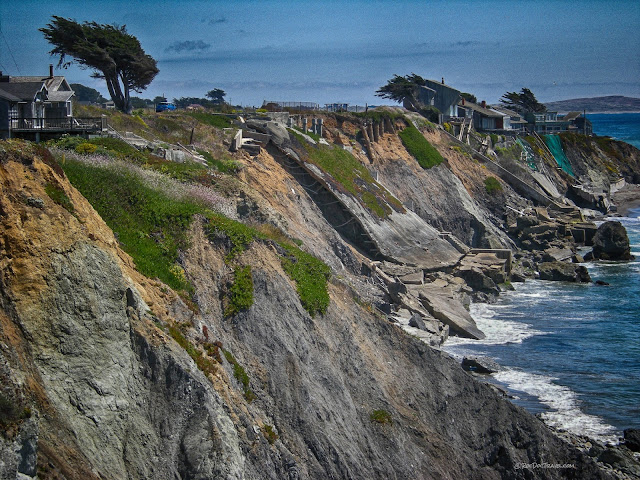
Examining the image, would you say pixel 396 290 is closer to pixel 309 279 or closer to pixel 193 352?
pixel 309 279

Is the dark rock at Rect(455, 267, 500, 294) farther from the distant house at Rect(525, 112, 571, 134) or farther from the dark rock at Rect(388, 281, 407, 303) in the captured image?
the distant house at Rect(525, 112, 571, 134)

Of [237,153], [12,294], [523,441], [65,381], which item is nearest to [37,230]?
[12,294]

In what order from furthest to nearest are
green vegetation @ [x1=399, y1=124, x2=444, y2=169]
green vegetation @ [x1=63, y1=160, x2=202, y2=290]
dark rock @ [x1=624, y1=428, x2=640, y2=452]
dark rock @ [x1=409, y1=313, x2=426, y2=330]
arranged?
1. green vegetation @ [x1=399, y1=124, x2=444, y2=169]
2. dark rock @ [x1=409, y1=313, x2=426, y2=330]
3. dark rock @ [x1=624, y1=428, x2=640, y2=452]
4. green vegetation @ [x1=63, y1=160, x2=202, y2=290]

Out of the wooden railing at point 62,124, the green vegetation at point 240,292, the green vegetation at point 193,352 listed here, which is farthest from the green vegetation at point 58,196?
the wooden railing at point 62,124

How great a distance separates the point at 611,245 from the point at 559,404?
32.3 m

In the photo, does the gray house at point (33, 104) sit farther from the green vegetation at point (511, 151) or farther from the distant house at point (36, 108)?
the green vegetation at point (511, 151)

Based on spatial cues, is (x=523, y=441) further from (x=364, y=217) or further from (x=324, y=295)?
(x=364, y=217)

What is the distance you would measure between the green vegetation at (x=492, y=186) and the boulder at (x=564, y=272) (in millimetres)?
15468

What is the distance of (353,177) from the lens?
50.2m

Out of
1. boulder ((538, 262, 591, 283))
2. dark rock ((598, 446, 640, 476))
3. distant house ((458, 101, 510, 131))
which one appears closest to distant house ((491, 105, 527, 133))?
distant house ((458, 101, 510, 131))

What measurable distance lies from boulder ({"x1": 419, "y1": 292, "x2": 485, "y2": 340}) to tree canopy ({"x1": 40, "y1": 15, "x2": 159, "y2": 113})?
2563 centimetres

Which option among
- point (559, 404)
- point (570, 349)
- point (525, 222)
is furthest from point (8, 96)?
point (525, 222)

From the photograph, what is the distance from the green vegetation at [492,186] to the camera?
65625 millimetres

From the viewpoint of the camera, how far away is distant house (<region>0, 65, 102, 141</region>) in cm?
2880
